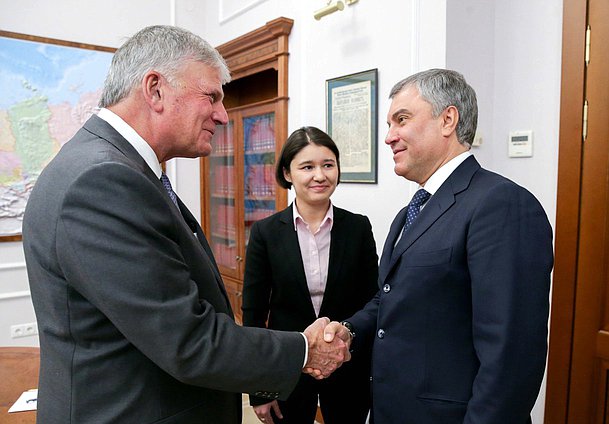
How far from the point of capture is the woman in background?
1898 mm

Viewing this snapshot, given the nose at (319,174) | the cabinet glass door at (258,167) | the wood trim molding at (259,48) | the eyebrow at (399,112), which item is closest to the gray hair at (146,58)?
the eyebrow at (399,112)

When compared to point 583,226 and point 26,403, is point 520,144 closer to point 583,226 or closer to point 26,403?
point 583,226

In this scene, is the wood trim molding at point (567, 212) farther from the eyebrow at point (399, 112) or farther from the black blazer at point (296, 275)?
Result: the eyebrow at point (399, 112)

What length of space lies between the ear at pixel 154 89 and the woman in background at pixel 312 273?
0.95m

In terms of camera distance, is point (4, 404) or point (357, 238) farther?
point (357, 238)

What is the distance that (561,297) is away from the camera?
1.99 metres

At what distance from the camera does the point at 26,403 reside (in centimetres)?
152

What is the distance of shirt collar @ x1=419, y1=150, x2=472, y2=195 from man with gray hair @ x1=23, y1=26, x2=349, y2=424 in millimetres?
599

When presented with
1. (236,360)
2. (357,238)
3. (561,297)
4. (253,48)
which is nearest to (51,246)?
(236,360)

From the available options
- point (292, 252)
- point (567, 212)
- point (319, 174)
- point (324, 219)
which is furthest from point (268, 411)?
point (567, 212)

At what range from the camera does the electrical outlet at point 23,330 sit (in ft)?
12.1

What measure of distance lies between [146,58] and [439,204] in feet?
Result: 2.83

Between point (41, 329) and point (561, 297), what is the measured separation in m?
1.95

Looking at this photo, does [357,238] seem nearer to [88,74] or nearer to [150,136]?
[150,136]
